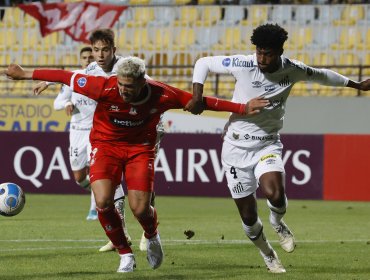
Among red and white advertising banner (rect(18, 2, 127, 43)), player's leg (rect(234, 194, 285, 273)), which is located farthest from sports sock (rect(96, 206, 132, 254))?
red and white advertising banner (rect(18, 2, 127, 43))

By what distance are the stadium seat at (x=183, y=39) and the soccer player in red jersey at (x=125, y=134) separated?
14.7 metres

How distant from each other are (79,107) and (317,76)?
5.36 meters

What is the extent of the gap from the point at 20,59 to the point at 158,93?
1643cm

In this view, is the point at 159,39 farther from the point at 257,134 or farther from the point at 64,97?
the point at 257,134

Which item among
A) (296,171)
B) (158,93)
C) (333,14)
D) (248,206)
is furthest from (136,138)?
(333,14)

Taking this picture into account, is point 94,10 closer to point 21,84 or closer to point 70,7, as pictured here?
point 70,7

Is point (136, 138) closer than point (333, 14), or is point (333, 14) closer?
point (136, 138)

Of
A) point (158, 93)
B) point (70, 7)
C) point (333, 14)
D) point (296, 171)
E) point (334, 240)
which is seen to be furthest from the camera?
point (70, 7)

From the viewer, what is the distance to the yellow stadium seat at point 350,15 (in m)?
23.0

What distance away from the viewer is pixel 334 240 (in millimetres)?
12609

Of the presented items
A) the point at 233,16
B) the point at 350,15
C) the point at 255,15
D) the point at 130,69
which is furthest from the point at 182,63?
the point at 130,69

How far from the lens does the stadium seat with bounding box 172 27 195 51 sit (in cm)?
2389

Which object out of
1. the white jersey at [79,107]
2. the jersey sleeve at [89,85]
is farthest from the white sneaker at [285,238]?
the white jersey at [79,107]

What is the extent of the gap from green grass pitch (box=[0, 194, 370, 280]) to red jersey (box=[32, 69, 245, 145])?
1211 mm
